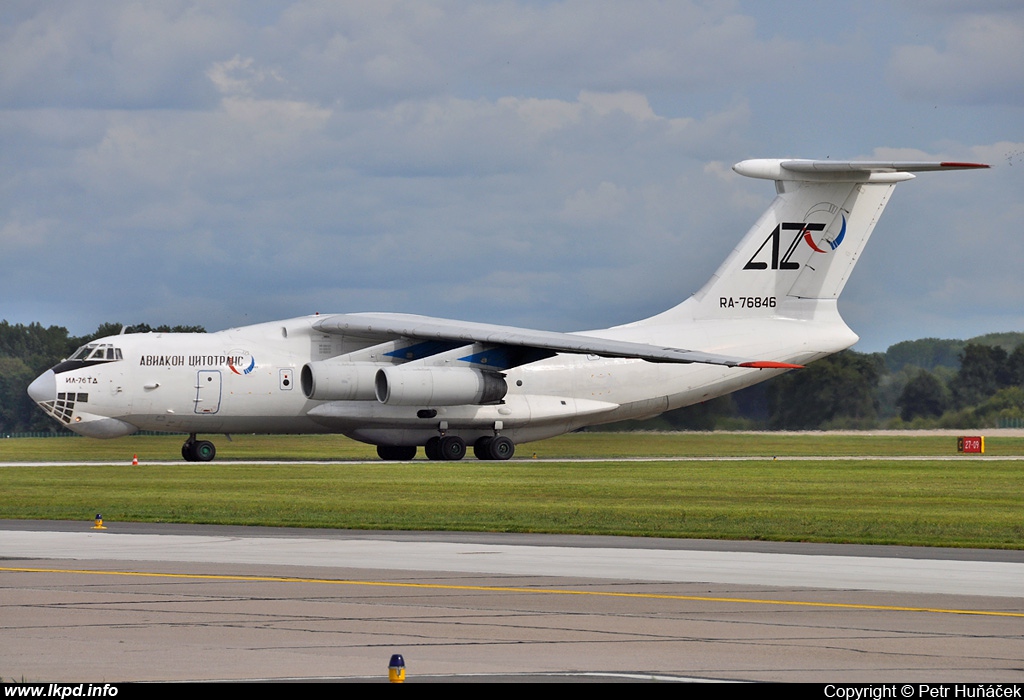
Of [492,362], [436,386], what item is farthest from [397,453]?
[436,386]

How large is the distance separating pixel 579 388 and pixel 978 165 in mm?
11796

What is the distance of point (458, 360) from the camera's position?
38.5 meters

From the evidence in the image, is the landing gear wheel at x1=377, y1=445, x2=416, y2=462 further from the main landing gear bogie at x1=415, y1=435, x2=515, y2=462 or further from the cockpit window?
the cockpit window

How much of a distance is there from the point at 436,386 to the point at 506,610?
25.8 metres

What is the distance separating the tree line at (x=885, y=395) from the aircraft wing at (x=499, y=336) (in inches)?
270

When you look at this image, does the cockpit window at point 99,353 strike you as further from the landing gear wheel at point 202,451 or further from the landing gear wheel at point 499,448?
the landing gear wheel at point 499,448

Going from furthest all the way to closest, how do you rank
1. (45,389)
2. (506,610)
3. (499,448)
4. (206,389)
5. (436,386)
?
(499,448) → (206,389) → (45,389) → (436,386) → (506,610)

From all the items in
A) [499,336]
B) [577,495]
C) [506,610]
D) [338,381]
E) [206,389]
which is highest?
[499,336]

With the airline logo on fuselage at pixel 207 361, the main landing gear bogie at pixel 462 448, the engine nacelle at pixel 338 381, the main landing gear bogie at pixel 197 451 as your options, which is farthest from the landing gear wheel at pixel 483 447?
the main landing gear bogie at pixel 197 451

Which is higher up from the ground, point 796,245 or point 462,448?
point 796,245

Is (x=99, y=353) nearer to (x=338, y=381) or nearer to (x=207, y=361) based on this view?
(x=207, y=361)

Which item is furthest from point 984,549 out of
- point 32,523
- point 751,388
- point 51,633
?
point 751,388

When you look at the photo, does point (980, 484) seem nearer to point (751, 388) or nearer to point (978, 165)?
point (978, 165)

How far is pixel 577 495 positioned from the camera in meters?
26.3
